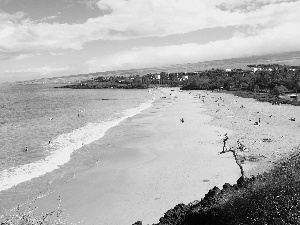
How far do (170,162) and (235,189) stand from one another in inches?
432

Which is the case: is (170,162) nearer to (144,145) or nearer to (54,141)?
(144,145)

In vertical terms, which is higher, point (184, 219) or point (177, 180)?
point (184, 219)

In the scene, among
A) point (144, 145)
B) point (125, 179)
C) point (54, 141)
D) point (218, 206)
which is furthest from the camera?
point (54, 141)

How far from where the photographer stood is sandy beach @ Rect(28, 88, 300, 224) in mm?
17625

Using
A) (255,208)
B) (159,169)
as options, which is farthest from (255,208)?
(159,169)

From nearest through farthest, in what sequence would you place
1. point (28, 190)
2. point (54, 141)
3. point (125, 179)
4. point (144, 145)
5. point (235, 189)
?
1. point (235, 189)
2. point (28, 190)
3. point (125, 179)
4. point (144, 145)
5. point (54, 141)

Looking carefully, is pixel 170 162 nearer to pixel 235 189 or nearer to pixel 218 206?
pixel 235 189

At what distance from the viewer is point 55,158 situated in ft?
91.5

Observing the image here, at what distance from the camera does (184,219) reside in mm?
12430

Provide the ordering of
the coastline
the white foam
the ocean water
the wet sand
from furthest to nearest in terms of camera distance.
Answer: the coastline
the white foam
the ocean water
the wet sand

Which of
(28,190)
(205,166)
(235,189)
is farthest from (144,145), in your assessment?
(235,189)

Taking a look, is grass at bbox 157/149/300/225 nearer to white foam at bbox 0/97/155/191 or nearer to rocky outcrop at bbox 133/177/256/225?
rocky outcrop at bbox 133/177/256/225

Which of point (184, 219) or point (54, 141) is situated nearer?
point (184, 219)

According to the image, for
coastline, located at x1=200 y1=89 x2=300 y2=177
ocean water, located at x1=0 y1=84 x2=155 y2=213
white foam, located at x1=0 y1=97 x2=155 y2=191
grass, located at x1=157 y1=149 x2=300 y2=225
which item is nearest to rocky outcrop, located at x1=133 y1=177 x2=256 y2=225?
grass, located at x1=157 y1=149 x2=300 y2=225
